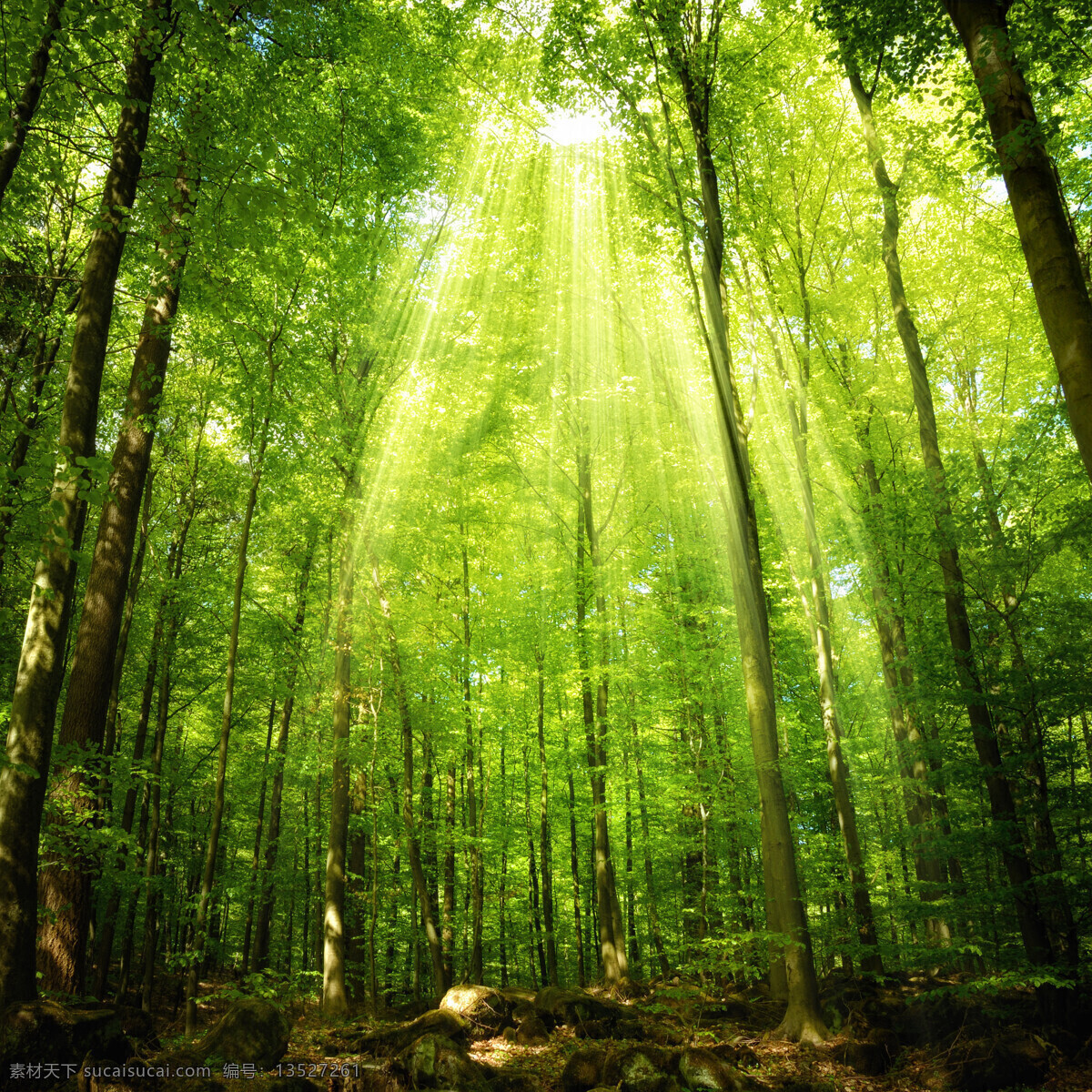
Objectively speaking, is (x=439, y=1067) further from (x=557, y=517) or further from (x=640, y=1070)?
(x=557, y=517)

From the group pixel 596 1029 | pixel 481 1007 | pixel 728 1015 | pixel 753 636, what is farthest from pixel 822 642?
pixel 481 1007

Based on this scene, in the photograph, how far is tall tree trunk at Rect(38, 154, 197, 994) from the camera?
6.43 m

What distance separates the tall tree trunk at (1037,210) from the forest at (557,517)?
0.11 feet

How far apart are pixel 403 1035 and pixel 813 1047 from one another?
14.8 ft

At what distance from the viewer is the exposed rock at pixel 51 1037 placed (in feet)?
13.9

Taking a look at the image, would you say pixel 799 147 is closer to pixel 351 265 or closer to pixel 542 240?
pixel 542 240

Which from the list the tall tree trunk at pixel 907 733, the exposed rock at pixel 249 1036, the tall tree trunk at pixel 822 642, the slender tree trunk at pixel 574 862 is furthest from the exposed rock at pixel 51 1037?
the slender tree trunk at pixel 574 862

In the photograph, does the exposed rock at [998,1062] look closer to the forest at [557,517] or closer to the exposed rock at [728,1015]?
the forest at [557,517]

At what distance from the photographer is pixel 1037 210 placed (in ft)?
14.0

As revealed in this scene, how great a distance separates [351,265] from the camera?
11586 millimetres

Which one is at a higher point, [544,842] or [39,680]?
[39,680]

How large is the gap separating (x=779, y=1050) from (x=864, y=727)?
36.2ft

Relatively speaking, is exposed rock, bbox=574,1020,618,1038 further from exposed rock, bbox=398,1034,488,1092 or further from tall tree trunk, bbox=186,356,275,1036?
tall tree trunk, bbox=186,356,275,1036

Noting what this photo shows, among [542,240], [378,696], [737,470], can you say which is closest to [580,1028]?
[378,696]
